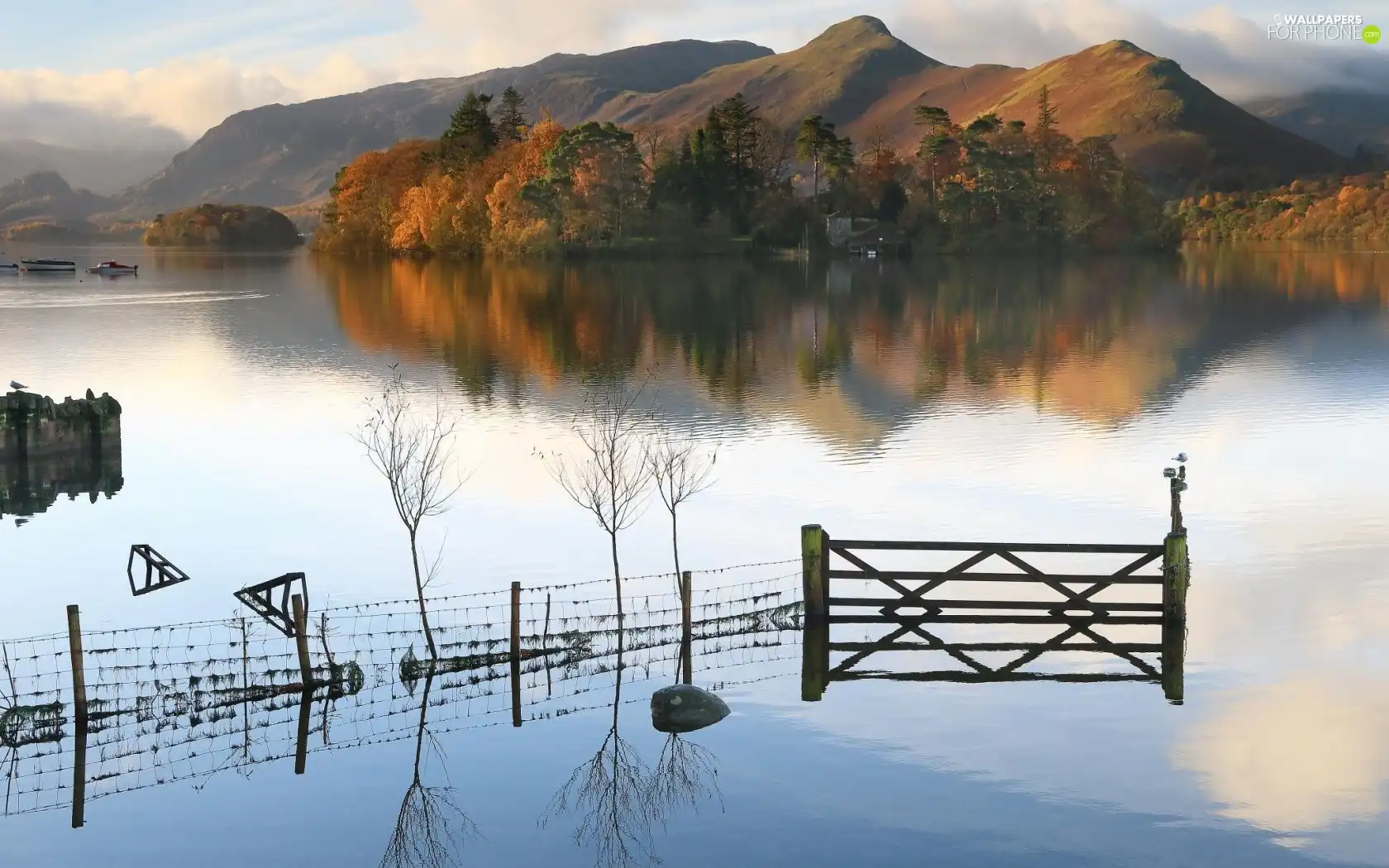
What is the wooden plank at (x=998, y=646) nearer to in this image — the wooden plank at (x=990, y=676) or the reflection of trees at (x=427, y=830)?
the wooden plank at (x=990, y=676)

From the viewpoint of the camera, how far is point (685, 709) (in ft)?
98.9

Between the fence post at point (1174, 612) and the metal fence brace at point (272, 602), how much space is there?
20.4 metres

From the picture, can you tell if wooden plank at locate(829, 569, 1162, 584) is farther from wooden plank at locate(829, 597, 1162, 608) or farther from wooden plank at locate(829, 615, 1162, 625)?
wooden plank at locate(829, 615, 1162, 625)

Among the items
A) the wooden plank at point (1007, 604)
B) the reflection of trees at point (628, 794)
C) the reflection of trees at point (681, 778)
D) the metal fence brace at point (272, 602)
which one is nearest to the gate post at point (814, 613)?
the wooden plank at point (1007, 604)

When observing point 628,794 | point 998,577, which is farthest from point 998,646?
point 628,794

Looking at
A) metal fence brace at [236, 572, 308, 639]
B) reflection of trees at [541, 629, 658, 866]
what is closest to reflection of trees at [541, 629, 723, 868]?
reflection of trees at [541, 629, 658, 866]

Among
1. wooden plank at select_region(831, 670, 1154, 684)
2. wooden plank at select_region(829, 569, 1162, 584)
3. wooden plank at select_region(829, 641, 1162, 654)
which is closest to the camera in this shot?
wooden plank at select_region(831, 670, 1154, 684)

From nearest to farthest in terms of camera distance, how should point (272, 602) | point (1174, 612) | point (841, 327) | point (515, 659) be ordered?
point (515, 659) < point (1174, 612) < point (272, 602) < point (841, 327)

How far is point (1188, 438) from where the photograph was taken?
6806 cm

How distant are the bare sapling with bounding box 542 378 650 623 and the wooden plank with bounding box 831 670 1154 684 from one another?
240 inches

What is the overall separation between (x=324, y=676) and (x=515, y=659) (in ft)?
13.9

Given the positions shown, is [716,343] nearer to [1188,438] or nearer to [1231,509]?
[1188,438]

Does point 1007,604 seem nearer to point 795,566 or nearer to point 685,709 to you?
point 685,709

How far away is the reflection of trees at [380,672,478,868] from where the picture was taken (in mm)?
25219
